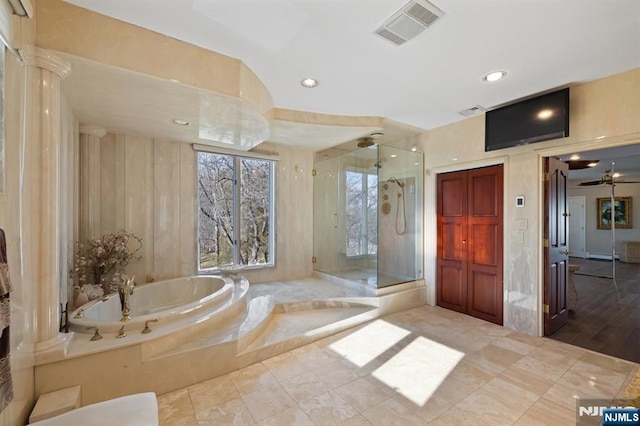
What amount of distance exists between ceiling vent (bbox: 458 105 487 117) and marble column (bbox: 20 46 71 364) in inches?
151

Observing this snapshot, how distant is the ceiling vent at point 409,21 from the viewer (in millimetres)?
1682

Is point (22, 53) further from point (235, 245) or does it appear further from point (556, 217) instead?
point (556, 217)

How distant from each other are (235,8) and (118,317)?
313 centimetres

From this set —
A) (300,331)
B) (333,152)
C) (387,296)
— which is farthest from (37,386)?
(333,152)

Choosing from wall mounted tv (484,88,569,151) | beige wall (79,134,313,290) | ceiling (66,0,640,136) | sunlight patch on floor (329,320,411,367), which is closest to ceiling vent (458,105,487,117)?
wall mounted tv (484,88,569,151)

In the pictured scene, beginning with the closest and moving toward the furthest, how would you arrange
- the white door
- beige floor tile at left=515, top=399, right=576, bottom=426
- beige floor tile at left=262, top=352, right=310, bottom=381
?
1. beige floor tile at left=515, top=399, right=576, bottom=426
2. beige floor tile at left=262, top=352, right=310, bottom=381
3. the white door

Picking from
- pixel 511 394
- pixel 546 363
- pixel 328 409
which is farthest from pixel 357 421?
pixel 546 363

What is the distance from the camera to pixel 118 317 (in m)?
2.88

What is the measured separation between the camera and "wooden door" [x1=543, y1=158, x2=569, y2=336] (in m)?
3.08

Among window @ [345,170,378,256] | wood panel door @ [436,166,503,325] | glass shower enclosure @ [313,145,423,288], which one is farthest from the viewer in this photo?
window @ [345,170,378,256]

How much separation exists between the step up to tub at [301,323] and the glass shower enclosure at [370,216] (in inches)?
23.0

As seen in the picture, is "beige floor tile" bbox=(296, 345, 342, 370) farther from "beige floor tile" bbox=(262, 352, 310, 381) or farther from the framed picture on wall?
the framed picture on wall

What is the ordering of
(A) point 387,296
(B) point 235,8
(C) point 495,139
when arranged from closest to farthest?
1. (B) point 235,8
2. (C) point 495,139
3. (A) point 387,296

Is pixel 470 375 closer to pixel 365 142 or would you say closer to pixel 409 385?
pixel 409 385
